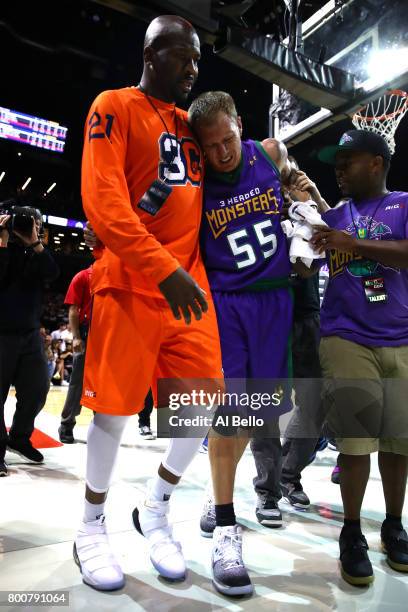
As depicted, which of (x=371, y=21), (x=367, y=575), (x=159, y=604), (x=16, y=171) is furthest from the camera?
(x=16, y=171)

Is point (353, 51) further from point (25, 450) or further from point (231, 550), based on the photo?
point (231, 550)

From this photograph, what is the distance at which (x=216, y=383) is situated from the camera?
175 centimetres

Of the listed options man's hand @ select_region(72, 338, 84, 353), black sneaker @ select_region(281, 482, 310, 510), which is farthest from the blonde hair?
man's hand @ select_region(72, 338, 84, 353)

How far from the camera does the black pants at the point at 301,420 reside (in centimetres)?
246

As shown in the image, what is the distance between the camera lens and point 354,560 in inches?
66.1

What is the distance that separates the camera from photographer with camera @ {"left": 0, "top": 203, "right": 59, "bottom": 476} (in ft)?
10.4

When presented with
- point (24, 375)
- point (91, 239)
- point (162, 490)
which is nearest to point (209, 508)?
point (162, 490)

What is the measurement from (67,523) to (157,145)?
1.70m

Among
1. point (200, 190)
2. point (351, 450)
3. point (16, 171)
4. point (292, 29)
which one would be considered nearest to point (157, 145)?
point (200, 190)

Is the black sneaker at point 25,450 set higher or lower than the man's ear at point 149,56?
lower

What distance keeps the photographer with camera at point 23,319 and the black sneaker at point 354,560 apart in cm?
222

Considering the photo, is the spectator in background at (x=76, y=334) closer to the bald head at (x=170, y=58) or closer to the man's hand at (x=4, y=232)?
the man's hand at (x=4, y=232)

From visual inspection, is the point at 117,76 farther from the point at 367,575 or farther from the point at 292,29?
the point at 367,575

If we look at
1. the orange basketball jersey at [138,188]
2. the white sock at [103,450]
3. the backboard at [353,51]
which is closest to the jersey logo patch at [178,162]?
the orange basketball jersey at [138,188]
